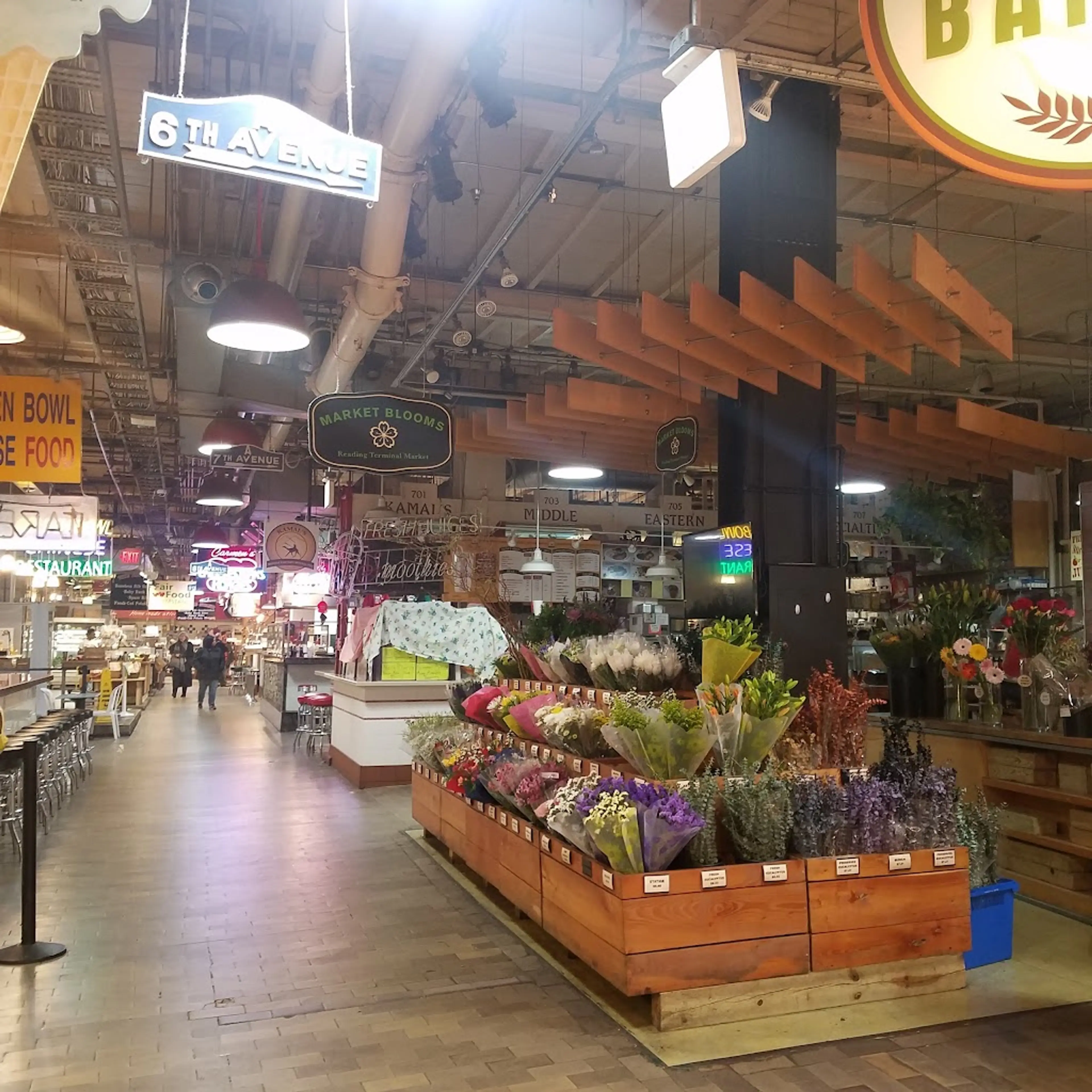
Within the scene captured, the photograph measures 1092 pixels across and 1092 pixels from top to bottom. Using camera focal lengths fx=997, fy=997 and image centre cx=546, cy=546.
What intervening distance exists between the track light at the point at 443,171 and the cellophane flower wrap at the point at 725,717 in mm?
4131

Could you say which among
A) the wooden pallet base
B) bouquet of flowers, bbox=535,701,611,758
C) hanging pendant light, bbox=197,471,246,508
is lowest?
the wooden pallet base

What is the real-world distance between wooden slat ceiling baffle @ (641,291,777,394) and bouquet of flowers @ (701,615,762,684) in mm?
2040

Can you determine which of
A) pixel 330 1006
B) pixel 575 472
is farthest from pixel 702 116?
pixel 575 472

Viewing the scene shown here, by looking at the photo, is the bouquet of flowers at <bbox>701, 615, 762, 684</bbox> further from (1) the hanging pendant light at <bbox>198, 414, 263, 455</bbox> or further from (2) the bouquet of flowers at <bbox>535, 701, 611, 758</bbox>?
(1) the hanging pendant light at <bbox>198, 414, 263, 455</bbox>

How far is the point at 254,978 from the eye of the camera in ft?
14.6

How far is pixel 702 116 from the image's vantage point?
12.3 ft

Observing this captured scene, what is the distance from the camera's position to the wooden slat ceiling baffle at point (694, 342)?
6.12 meters

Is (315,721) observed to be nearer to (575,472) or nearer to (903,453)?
(575,472)

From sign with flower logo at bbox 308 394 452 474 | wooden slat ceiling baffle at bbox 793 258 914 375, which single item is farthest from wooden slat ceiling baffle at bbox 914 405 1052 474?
sign with flower logo at bbox 308 394 452 474

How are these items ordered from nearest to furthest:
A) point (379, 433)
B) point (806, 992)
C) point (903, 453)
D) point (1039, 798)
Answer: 1. point (806, 992)
2. point (1039, 798)
3. point (379, 433)
4. point (903, 453)

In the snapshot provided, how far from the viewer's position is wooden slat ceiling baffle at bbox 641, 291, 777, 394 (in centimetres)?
612

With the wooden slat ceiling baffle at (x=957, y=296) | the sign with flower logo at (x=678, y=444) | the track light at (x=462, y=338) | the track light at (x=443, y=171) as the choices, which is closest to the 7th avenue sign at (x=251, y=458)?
the track light at (x=462, y=338)

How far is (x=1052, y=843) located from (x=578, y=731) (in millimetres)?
2635

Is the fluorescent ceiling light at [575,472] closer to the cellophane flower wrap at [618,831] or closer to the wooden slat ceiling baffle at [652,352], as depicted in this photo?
the wooden slat ceiling baffle at [652,352]
